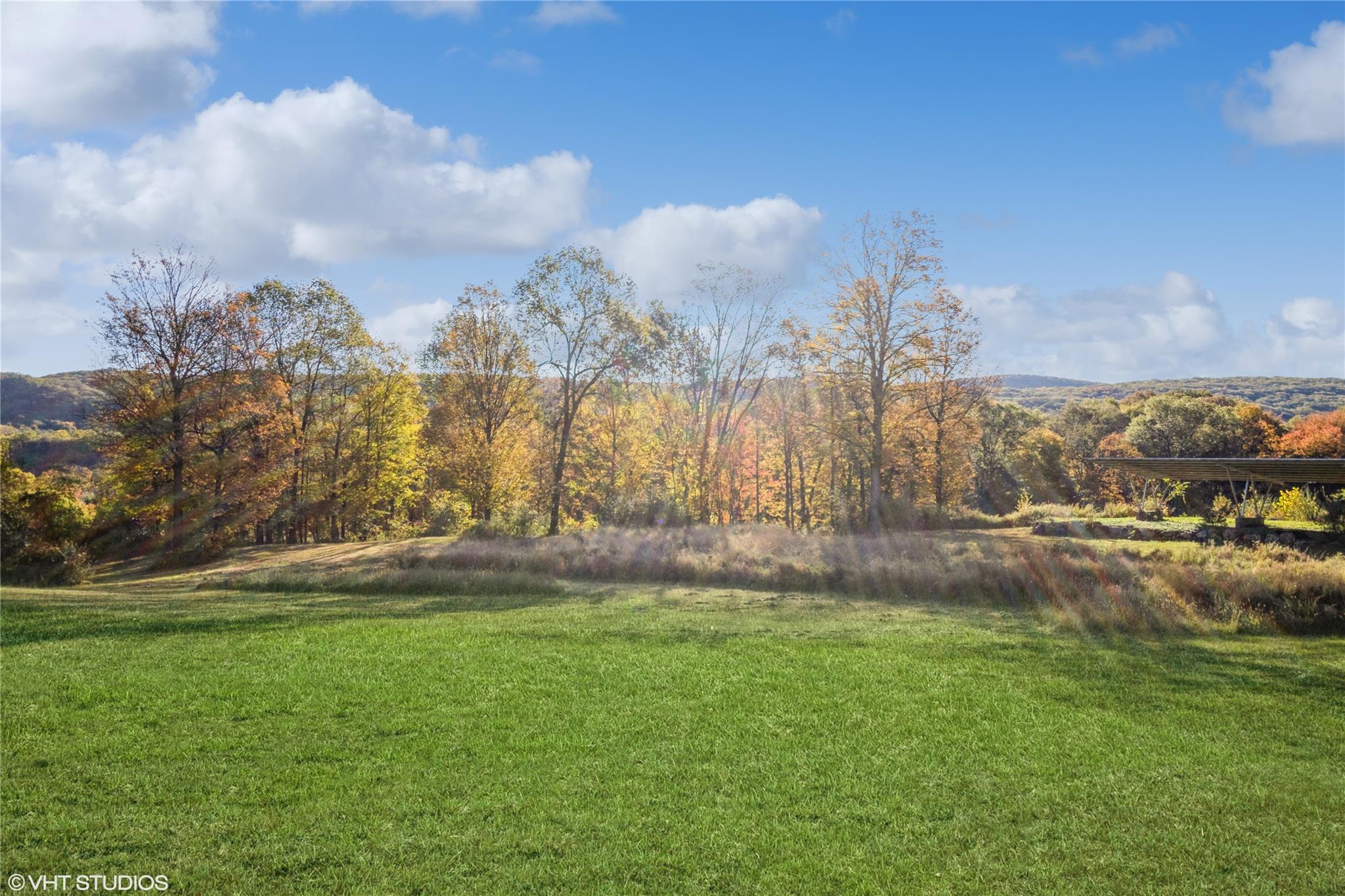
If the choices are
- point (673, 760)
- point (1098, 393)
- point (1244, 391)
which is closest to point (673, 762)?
point (673, 760)

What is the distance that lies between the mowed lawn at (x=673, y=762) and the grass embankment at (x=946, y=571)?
183cm

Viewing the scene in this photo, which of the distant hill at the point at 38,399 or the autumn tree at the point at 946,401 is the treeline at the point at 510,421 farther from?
the distant hill at the point at 38,399

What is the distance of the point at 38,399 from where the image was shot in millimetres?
100375

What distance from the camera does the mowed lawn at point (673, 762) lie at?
16.1 ft

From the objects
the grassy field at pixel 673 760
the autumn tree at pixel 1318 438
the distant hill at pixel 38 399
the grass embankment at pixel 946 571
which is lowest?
the grass embankment at pixel 946 571

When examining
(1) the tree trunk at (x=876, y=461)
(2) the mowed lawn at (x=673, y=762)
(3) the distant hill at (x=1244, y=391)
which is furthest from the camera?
(3) the distant hill at (x=1244, y=391)

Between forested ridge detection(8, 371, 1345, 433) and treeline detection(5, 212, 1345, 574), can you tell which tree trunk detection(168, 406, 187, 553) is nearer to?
treeline detection(5, 212, 1345, 574)

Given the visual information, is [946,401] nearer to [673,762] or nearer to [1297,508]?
[1297,508]

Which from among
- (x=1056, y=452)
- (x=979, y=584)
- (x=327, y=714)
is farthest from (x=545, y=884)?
(x=1056, y=452)

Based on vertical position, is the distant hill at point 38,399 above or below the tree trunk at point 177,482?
above

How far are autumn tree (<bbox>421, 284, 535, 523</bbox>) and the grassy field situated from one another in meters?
24.6

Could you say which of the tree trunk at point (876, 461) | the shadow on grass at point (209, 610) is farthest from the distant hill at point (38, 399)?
the tree trunk at point (876, 461)

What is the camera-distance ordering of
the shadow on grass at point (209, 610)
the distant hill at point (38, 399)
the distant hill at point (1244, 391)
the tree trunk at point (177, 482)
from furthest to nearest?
the distant hill at point (1244, 391) < the distant hill at point (38, 399) < the tree trunk at point (177, 482) < the shadow on grass at point (209, 610)

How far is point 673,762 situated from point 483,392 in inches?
1333
